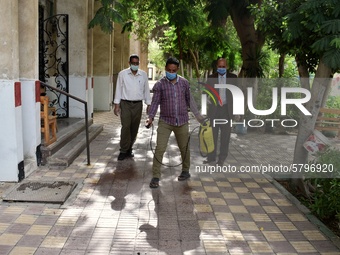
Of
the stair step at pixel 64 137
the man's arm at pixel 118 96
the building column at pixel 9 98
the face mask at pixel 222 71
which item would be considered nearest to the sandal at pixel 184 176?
the man's arm at pixel 118 96

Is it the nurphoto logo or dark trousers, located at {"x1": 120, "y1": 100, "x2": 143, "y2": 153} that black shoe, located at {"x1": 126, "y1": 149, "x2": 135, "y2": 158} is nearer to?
dark trousers, located at {"x1": 120, "y1": 100, "x2": 143, "y2": 153}

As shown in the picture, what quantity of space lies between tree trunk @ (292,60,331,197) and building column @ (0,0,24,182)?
12.7 ft

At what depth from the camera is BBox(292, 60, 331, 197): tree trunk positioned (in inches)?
223

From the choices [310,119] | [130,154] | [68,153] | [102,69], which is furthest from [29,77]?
[102,69]

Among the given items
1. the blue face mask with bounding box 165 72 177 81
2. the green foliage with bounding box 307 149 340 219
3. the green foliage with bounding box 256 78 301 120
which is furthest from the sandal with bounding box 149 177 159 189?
the green foliage with bounding box 256 78 301 120

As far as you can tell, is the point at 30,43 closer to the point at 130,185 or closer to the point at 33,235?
the point at 130,185

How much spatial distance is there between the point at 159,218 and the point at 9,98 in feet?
8.07

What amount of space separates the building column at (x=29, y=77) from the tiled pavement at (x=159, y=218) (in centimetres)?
44

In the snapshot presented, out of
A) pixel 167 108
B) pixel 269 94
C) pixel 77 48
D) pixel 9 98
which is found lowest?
pixel 269 94

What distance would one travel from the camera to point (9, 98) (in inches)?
210

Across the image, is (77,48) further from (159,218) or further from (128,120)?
(159,218)

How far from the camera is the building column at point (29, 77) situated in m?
6.04

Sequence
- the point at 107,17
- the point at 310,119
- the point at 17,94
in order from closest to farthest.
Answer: the point at 17,94 < the point at 310,119 < the point at 107,17

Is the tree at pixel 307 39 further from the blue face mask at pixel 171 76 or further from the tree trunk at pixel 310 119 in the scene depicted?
the blue face mask at pixel 171 76
